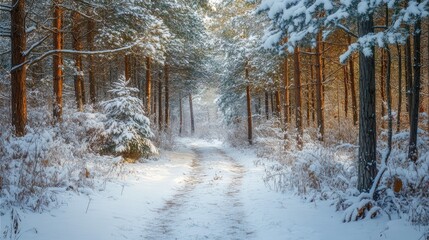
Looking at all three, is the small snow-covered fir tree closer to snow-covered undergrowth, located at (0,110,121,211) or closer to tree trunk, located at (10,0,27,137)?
snow-covered undergrowth, located at (0,110,121,211)

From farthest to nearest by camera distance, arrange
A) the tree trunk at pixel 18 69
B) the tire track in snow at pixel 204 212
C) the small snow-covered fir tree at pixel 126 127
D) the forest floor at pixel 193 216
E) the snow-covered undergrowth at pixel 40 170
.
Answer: the small snow-covered fir tree at pixel 126 127 → the tree trunk at pixel 18 69 → the tire track in snow at pixel 204 212 → the snow-covered undergrowth at pixel 40 170 → the forest floor at pixel 193 216

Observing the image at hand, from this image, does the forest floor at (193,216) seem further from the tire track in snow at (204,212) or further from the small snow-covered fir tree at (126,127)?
the small snow-covered fir tree at (126,127)

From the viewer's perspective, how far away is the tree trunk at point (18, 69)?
823 cm

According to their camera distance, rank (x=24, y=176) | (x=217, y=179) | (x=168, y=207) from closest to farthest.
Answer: (x=24, y=176)
(x=168, y=207)
(x=217, y=179)

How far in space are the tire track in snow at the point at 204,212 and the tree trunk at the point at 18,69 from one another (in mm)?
4482

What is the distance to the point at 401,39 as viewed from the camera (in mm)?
4723

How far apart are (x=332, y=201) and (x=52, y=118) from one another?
977 cm

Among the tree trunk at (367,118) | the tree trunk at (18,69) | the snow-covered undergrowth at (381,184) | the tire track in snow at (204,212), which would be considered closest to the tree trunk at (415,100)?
the snow-covered undergrowth at (381,184)

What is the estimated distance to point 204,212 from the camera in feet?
23.0

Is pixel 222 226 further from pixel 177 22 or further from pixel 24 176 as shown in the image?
pixel 177 22

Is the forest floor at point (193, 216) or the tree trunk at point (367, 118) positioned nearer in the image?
the forest floor at point (193, 216)

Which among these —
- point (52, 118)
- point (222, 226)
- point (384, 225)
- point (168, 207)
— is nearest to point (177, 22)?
point (52, 118)

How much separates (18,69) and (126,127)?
191 inches

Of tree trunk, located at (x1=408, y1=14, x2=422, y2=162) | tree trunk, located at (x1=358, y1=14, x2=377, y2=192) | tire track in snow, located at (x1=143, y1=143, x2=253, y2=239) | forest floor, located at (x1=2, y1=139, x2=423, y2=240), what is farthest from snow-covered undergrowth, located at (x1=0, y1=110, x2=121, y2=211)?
tree trunk, located at (x1=408, y1=14, x2=422, y2=162)
